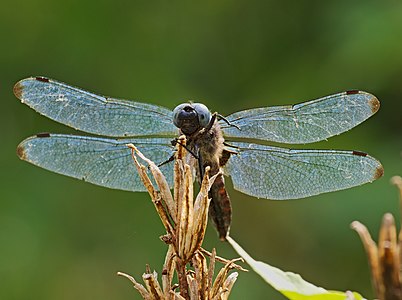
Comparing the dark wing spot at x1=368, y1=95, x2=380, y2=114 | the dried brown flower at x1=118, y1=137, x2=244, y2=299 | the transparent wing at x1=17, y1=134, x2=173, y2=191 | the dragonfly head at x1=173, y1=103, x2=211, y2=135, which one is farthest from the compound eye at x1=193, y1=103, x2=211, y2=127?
the dried brown flower at x1=118, y1=137, x2=244, y2=299

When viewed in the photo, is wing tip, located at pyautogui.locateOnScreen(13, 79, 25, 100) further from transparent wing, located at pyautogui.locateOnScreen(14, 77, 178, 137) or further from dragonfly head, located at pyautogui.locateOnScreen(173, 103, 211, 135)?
dragonfly head, located at pyautogui.locateOnScreen(173, 103, 211, 135)

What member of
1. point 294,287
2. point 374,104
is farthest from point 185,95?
point 294,287

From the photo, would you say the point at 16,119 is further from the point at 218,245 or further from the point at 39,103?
the point at 39,103

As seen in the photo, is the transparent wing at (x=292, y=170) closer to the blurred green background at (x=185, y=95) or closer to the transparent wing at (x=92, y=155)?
the transparent wing at (x=92, y=155)

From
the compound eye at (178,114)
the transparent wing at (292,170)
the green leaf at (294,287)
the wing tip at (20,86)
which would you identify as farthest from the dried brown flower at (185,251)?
the wing tip at (20,86)

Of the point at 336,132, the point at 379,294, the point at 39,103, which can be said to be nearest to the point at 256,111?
the point at 336,132
